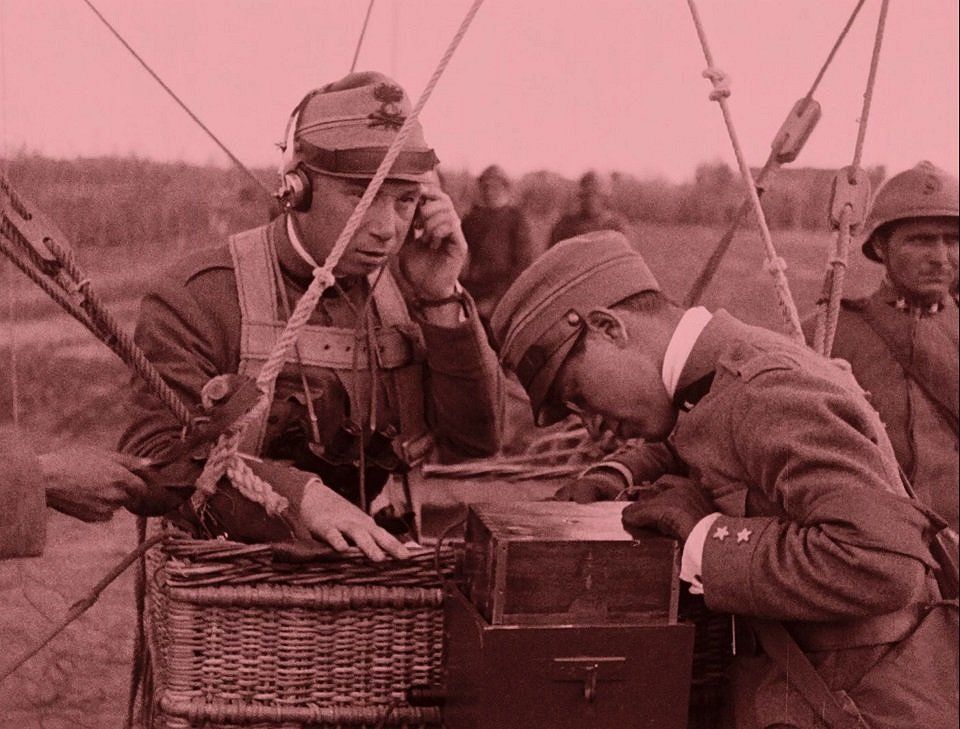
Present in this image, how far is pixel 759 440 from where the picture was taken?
191 centimetres

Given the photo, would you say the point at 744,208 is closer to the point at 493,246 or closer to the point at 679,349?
the point at 493,246

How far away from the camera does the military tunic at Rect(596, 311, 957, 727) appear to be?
184cm

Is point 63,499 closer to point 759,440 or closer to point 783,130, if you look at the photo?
point 759,440

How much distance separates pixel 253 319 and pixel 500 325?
1.96ft

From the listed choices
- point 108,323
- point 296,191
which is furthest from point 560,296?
point 108,323

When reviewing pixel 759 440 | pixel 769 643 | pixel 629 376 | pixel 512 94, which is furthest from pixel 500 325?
pixel 512 94

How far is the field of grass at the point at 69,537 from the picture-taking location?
9.02 feet

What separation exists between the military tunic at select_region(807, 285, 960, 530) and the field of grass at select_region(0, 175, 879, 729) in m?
1.86

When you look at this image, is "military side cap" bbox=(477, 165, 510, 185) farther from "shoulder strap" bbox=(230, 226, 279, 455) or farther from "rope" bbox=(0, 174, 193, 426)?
"rope" bbox=(0, 174, 193, 426)

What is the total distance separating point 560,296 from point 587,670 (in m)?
0.62

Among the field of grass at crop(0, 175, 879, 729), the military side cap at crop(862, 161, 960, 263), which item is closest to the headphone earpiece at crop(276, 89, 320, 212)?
the field of grass at crop(0, 175, 879, 729)

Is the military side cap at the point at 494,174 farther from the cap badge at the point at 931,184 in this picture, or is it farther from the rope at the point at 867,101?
the cap badge at the point at 931,184

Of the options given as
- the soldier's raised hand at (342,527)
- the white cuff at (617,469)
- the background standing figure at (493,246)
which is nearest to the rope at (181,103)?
the background standing figure at (493,246)

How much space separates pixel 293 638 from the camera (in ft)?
6.95
